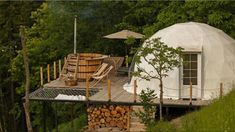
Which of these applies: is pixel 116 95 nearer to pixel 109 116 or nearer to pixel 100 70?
pixel 109 116

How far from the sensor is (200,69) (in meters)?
16.9

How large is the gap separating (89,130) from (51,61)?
31.7ft

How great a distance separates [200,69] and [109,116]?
10.9 ft

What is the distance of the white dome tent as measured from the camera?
1697 cm

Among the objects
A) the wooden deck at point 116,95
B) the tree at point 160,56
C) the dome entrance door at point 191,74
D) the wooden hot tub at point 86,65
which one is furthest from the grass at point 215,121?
the wooden hot tub at point 86,65

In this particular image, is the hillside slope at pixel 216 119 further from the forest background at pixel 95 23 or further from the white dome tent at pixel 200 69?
the forest background at pixel 95 23

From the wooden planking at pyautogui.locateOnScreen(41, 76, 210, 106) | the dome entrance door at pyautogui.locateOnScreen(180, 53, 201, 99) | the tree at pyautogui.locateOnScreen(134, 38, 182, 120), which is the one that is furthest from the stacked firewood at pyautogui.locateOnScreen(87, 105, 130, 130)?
the dome entrance door at pyautogui.locateOnScreen(180, 53, 201, 99)

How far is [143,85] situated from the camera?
1766 cm

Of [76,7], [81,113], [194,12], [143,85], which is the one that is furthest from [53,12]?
[143,85]

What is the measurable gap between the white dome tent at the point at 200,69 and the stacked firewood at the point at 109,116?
1250mm

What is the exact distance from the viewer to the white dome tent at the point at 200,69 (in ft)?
55.7

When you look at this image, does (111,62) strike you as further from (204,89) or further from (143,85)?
(204,89)

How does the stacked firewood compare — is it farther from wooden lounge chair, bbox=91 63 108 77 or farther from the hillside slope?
the hillside slope

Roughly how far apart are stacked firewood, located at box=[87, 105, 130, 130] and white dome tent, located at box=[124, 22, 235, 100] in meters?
1.25
